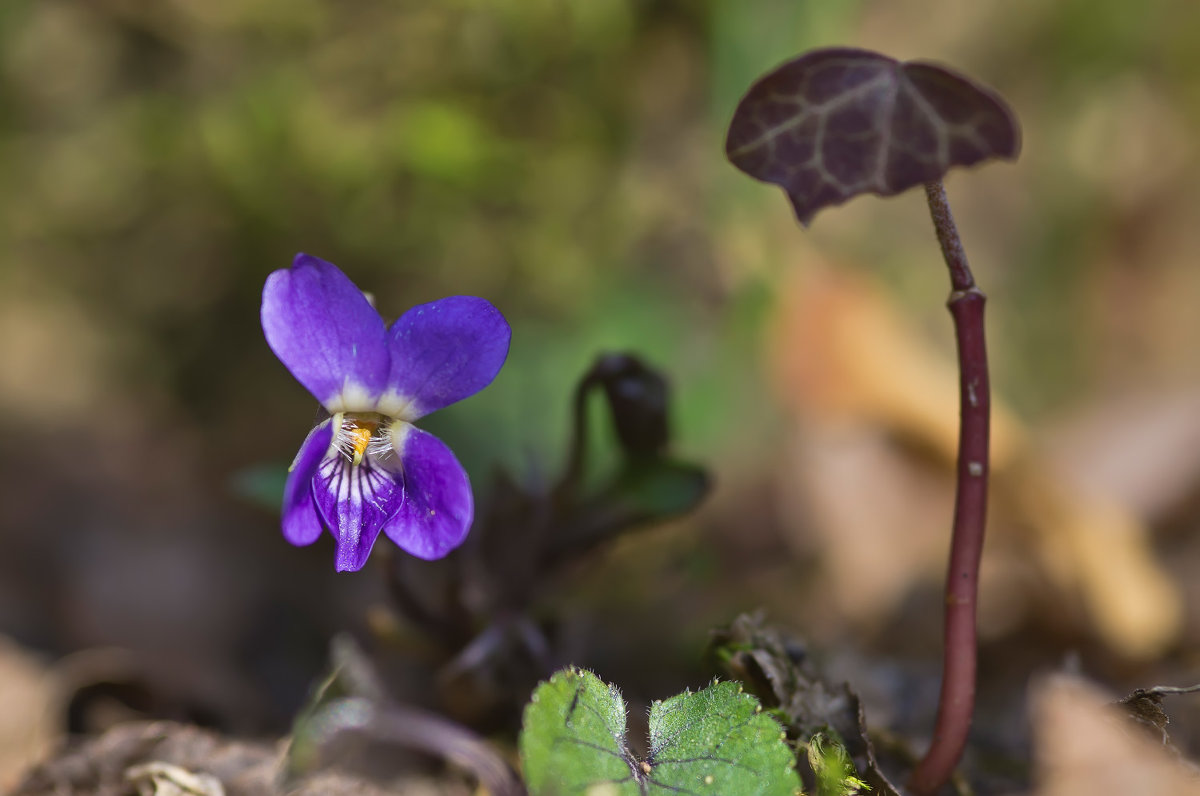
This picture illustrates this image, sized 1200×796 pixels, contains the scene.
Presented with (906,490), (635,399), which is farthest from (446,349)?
(906,490)

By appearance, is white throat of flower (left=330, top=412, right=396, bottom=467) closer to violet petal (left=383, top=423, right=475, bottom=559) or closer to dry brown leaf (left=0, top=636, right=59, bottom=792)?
violet petal (left=383, top=423, right=475, bottom=559)

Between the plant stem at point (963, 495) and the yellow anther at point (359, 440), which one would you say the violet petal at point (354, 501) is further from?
the plant stem at point (963, 495)

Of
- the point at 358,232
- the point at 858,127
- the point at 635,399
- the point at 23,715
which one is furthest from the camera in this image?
the point at 358,232

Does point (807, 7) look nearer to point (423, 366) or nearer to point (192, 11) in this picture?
point (192, 11)

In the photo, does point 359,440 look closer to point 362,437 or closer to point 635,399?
point 362,437

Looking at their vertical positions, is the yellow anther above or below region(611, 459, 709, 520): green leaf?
below

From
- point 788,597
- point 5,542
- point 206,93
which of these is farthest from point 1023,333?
point 5,542

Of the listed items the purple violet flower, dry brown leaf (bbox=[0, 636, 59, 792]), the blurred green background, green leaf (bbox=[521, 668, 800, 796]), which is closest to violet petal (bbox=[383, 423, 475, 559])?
the purple violet flower
